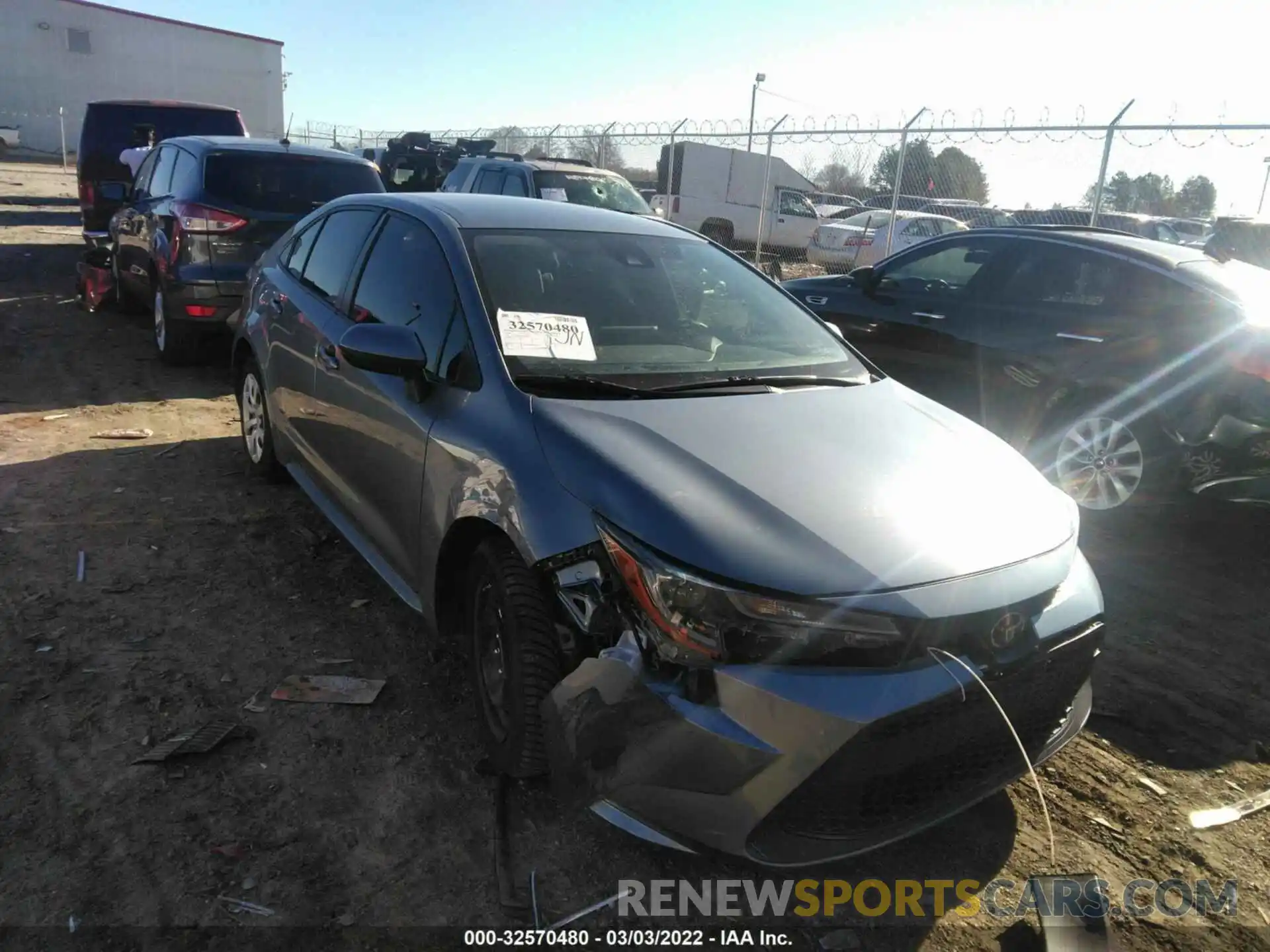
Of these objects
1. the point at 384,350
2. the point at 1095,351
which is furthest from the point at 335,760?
the point at 1095,351

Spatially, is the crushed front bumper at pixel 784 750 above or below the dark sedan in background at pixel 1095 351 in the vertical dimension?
below

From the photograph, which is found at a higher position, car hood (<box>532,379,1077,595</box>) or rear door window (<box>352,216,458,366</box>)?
rear door window (<box>352,216,458,366</box>)

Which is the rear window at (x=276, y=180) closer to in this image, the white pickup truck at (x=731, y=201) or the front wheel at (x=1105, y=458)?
the front wheel at (x=1105, y=458)

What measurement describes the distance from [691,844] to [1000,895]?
989mm

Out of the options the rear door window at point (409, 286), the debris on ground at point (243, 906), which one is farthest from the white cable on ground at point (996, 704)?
the rear door window at point (409, 286)

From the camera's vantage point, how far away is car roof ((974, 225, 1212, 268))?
17.5ft

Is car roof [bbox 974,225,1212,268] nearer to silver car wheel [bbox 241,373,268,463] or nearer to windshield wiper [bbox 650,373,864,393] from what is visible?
windshield wiper [bbox 650,373,864,393]

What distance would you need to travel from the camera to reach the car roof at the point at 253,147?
7258mm

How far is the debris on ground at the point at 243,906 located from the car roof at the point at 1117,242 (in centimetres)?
545

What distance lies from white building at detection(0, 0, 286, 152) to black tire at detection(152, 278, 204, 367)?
33.2 metres

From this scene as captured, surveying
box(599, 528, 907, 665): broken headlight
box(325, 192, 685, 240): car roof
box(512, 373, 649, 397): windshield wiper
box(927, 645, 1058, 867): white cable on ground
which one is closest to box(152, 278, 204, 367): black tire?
box(325, 192, 685, 240): car roof

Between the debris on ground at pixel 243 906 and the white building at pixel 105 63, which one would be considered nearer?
the debris on ground at pixel 243 906

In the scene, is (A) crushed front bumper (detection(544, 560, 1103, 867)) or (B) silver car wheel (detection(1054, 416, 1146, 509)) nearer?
(A) crushed front bumper (detection(544, 560, 1103, 867))

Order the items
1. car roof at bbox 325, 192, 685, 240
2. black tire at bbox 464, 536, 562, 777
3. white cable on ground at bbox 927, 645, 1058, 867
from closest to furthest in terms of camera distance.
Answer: white cable on ground at bbox 927, 645, 1058, 867 → black tire at bbox 464, 536, 562, 777 → car roof at bbox 325, 192, 685, 240
